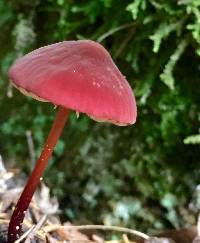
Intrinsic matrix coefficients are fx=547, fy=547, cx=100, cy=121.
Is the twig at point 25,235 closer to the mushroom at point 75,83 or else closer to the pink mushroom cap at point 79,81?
the mushroom at point 75,83

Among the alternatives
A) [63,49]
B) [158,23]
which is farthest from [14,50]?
[63,49]

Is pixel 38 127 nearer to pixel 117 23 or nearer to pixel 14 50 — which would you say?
pixel 14 50

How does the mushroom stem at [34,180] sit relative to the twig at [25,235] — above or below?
above

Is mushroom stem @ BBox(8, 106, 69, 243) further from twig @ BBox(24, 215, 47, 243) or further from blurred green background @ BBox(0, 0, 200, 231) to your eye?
blurred green background @ BBox(0, 0, 200, 231)

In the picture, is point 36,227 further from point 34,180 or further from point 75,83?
point 75,83

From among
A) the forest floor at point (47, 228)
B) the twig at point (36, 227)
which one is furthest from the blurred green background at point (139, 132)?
the twig at point (36, 227)

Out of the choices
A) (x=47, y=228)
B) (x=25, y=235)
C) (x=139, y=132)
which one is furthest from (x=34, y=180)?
(x=139, y=132)
